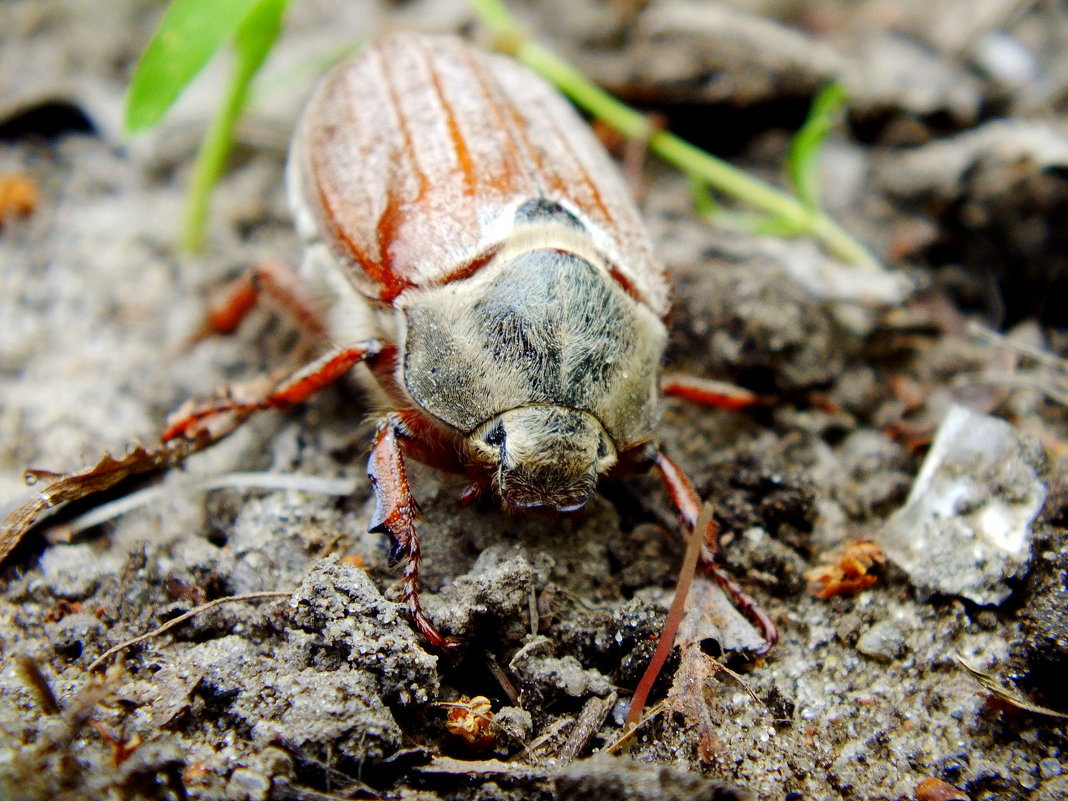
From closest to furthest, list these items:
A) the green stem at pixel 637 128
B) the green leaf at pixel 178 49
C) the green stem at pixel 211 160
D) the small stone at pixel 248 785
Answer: the small stone at pixel 248 785 < the green leaf at pixel 178 49 < the green stem at pixel 211 160 < the green stem at pixel 637 128

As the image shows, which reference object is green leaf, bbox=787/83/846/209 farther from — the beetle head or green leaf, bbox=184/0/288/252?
green leaf, bbox=184/0/288/252

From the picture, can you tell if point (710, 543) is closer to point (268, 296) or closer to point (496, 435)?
point (496, 435)

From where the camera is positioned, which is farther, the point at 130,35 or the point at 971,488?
the point at 130,35

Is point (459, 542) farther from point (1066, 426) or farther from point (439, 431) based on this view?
point (1066, 426)

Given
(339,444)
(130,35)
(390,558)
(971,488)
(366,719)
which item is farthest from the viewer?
(130,35)

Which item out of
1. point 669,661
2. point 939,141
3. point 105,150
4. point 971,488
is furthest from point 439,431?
point 939,141

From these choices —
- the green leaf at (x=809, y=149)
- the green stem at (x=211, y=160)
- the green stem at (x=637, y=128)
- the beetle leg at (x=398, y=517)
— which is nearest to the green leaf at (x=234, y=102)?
the green stem at (x=211, y=160)

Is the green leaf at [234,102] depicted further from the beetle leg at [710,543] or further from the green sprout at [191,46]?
the beetle leg at [710,543]
